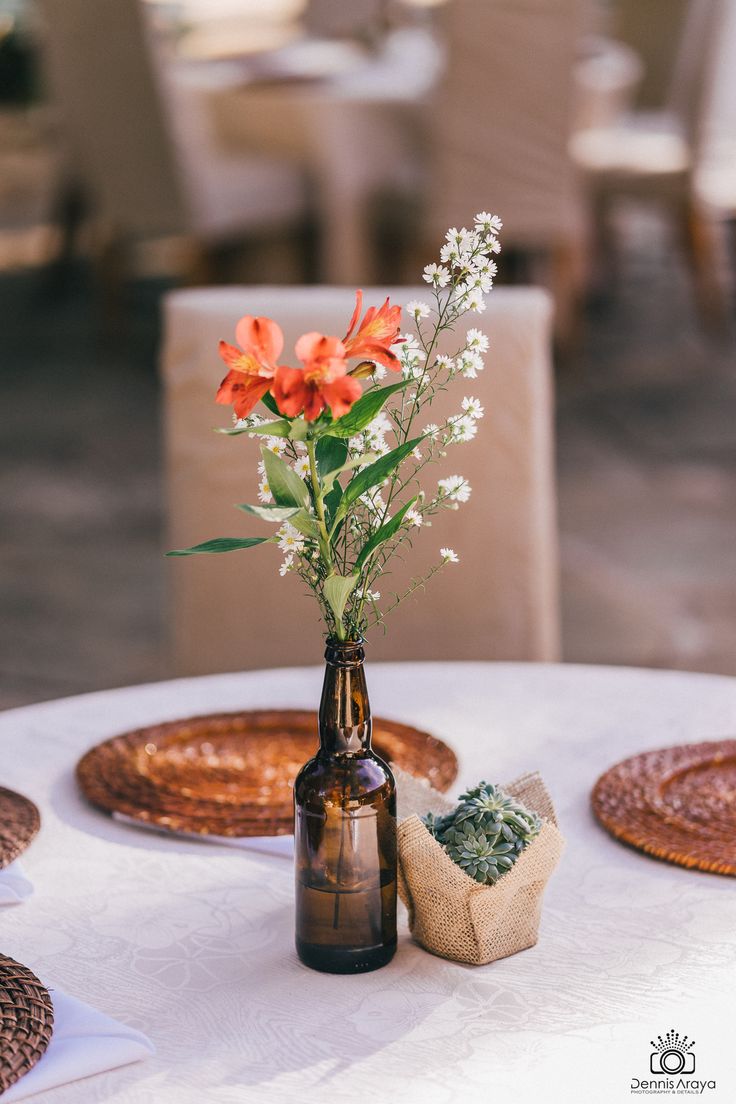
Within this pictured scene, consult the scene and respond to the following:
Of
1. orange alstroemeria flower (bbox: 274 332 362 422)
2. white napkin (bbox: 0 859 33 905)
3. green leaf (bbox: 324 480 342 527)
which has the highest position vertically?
orange alstroemeria flower (bbox: 274 332 362 422)

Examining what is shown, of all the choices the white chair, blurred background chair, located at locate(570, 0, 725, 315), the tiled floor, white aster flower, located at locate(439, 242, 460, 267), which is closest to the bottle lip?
white aster flower, located at locate(439, 242, 460, 267)

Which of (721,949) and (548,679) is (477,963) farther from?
Result: (548,679)

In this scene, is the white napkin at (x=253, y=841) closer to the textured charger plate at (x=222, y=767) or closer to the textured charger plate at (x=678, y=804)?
the textured charger plate at (x=222, y=767)

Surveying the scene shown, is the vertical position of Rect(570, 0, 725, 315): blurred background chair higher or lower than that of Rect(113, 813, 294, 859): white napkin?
higher

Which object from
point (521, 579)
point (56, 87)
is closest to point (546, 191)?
point (56, 87)

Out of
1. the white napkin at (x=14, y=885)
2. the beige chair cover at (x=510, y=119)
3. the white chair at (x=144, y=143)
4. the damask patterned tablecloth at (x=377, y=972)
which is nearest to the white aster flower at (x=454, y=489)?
the damask patterned tablecloth at (x=377, y=972)

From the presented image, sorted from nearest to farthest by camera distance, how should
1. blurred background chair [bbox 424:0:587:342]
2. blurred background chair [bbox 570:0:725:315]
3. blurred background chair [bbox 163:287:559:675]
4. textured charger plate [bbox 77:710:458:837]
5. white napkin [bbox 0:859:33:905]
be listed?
1. white napkin [bbox 0:859:33:905]
2. textured charger plate [bbox 77:710:458:837]
3. blurred background chair [bbox 163:287:559:675]
4. blurred background chair [bbox 424:0:587:342]
5. blurred background chair [bbox 570:0:725:315]

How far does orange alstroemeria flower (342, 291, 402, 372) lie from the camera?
75 cm

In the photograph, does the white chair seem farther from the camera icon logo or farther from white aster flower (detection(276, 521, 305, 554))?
the camera icon logo

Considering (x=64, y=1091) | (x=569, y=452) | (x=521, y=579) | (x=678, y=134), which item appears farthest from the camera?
(x=678, y=134)

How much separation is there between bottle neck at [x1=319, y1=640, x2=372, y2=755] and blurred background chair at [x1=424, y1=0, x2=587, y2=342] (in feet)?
11.4

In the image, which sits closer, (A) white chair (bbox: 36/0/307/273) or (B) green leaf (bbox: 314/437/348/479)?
(B) green leaf (bbox: 314/437/348/479)

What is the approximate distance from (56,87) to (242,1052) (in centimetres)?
438

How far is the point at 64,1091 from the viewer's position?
72 centimetres
